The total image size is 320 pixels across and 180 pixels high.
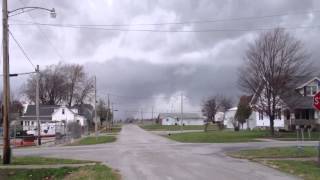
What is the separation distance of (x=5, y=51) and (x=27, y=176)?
7535mm

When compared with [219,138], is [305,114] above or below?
above

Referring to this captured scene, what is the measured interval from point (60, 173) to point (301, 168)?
984 centimetres

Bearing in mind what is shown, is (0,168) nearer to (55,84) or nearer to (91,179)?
(91,179)

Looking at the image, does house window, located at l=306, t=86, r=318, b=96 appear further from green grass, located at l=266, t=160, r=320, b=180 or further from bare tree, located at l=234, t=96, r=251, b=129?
green grass, located at l=266, t=160, r=320, b=180

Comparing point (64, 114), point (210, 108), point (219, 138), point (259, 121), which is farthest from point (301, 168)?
point (210, 108)

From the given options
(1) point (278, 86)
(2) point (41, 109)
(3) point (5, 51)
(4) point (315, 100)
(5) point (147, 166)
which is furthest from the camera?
(2) point (41, 109)

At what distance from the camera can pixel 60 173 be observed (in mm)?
23656

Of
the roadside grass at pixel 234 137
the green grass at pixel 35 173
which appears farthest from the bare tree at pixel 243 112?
the green grass at pixel 35 173

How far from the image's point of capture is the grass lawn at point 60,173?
21125 millimetres

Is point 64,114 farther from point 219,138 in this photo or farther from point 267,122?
point 219,138

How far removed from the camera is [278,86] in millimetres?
60156

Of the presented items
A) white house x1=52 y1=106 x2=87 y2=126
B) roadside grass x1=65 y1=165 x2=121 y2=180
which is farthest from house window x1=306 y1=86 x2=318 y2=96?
white house x1=52 y1=106 x2=87 y2=126

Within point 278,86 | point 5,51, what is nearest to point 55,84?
point 278,86

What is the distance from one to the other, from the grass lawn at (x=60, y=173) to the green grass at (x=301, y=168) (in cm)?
665
